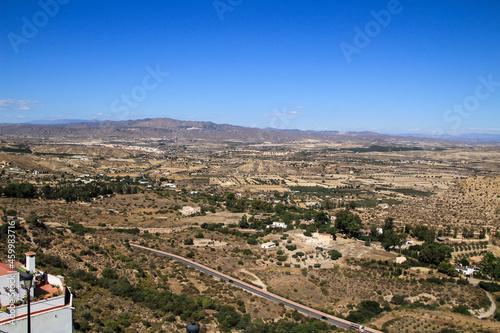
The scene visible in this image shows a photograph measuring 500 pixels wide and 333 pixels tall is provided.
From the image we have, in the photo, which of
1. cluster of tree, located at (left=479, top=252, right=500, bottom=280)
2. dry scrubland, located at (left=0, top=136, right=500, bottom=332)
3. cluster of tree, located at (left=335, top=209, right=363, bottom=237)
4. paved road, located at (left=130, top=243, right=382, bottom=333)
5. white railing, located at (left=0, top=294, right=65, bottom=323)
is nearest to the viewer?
white railing, located at (left=0, top=294, right=65, bottom=323)

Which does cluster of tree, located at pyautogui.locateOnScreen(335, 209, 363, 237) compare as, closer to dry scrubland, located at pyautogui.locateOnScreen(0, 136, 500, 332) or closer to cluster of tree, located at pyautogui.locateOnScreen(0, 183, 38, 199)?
dry scrubland, located at pyautogui.locateOnScreen(0, 136, 500, 332)

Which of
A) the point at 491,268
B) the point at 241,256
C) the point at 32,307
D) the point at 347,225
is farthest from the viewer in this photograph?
the point at 347,225

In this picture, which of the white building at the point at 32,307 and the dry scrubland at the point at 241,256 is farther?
the dry scrubland at the point at 241,256

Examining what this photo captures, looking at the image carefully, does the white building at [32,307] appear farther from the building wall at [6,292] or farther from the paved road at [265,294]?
the paved road at [265,294]

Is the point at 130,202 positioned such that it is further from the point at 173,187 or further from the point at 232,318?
the point at 232,318

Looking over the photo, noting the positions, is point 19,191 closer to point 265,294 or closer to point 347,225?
point 265,294

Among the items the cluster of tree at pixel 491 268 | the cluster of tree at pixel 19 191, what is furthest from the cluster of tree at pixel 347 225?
the cluster of tree at pixel 19 191

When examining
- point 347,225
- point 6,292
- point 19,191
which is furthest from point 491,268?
point 19,191

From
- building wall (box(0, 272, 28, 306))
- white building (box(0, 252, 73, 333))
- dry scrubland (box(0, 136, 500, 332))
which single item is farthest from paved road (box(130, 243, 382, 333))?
building wall (box(0, 272, 28, 306))
